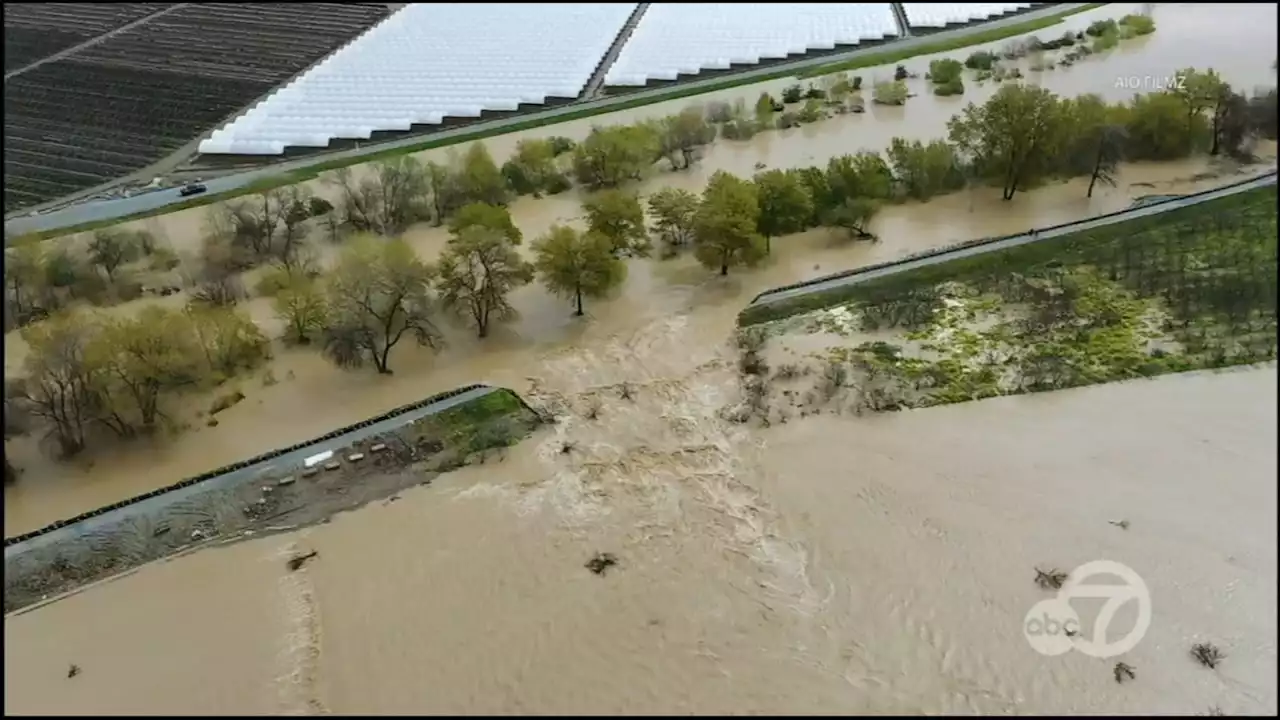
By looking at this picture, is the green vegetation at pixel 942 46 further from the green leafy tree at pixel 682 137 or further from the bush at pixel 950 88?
the green leafy tree at pixel 682 137

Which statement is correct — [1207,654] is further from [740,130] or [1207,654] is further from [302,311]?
[740,130]

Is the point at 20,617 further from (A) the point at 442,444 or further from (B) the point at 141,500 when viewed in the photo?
(A) the point at 442,444

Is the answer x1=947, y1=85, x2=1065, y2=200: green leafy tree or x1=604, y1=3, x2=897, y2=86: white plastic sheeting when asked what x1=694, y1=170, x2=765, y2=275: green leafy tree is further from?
x1=604, y1=3, x2=897, y2=86: white plastic sheeting

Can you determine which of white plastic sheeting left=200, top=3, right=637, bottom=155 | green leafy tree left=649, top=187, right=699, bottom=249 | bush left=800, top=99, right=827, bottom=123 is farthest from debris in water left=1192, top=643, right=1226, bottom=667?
white plastic sheeting left=200, top=3, right=637, bottom=155

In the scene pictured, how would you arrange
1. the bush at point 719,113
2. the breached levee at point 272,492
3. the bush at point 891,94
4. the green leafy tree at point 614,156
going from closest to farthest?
the breached levee at point 272,492
the green leafy tree at point 614,156
the bush at point 719,113
the bush at point 891,94

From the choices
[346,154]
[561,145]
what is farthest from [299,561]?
[346,154]

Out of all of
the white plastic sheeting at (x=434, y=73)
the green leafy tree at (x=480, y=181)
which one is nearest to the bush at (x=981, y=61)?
the white plastic sheeting at (x=434, y=73)

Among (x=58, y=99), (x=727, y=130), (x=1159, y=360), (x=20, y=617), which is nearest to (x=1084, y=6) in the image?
(x=727, y=130)
